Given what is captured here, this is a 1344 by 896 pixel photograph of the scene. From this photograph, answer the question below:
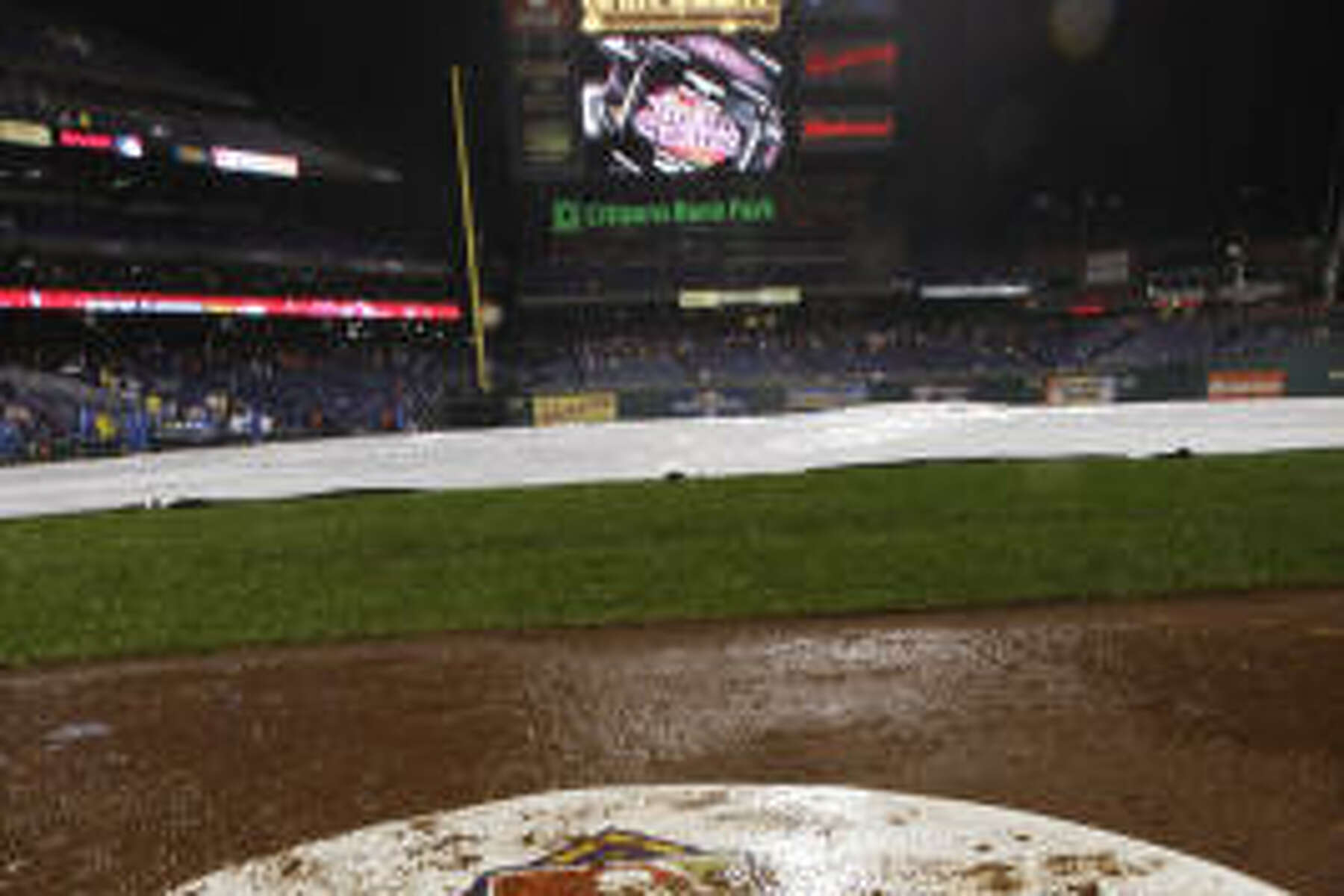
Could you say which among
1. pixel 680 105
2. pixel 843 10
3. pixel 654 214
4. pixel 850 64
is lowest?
pixel 654 214

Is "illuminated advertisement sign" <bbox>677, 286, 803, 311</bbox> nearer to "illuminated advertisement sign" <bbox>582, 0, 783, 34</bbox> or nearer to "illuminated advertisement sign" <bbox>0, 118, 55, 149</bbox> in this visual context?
"illuminated advertisement sign" <bbox>582, 0, 783, 34</bbox>

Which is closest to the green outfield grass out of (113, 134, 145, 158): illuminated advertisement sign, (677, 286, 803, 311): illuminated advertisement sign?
(113, 134, 145, 158): illuminated advertisement sign

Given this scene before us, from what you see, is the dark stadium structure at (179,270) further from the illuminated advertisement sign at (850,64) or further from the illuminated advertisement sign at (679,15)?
the illuminated advertisement sign at (850,64)

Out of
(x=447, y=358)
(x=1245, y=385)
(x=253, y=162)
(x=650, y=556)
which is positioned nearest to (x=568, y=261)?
(x=447, y=358)

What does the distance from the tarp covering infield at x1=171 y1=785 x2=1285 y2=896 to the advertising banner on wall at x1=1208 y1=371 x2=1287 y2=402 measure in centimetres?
2371

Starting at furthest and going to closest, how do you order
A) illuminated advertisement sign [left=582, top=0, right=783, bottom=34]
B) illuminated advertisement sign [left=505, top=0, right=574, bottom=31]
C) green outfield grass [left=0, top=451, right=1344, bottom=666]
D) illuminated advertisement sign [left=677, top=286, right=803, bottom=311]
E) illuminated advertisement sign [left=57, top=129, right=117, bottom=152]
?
illuminated advertisement sign [left=677, top=286, right=803, bottom=311]
illuminated advertisement sign [left=505, top=0, right=574, bottom=31]
illuminated advertisement sign [left=582, top=0, right=783, bottom=34]
illuminated advertisement sign [left=57, top=129, right=117, bottom=152]
green outfield grass [left=0, top=451, right=1344, bottom=666]

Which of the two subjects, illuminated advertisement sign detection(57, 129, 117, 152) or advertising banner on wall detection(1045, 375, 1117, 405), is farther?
illuminated advertisement sign detection(57, 129, 117, 152)

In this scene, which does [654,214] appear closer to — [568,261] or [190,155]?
[568,261]

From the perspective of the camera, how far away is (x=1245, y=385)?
812 inches

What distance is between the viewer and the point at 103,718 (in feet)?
10.2

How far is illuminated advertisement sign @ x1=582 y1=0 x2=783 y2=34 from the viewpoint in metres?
31.0

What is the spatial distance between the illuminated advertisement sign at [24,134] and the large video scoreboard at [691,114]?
53.8 feet

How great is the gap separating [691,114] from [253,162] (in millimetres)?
19002

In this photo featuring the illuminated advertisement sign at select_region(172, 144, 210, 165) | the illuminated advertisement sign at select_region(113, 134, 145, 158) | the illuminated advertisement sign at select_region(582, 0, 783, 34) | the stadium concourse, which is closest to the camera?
the stadium concourse
